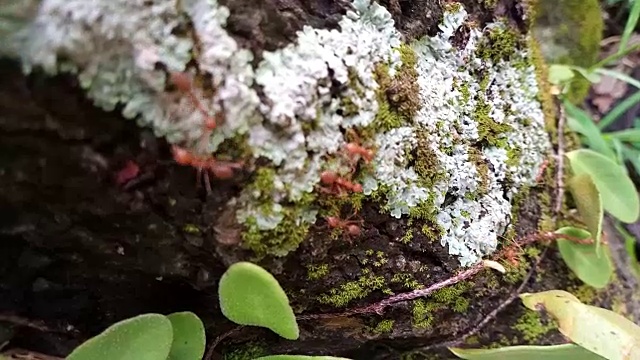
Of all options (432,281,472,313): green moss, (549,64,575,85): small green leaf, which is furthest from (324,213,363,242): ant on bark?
(549,64,575,85): small green leaf

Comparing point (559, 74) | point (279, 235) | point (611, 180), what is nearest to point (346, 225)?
point (279, 235)

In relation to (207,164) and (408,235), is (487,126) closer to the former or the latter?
(408,235)

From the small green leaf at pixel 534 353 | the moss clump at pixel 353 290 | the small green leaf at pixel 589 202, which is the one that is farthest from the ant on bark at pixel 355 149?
the small green leaf at pixel 589 202

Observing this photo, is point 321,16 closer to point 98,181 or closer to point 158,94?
point 158,94

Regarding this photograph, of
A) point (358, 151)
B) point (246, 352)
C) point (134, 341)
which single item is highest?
point (358, 151)

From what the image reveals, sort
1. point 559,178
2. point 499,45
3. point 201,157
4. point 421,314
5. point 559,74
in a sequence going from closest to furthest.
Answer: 1. point 201,157
2. point 421,314
3. point 499,45
4. point 559,178
5. point 559,74

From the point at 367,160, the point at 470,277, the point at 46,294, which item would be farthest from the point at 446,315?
the point at 46,294

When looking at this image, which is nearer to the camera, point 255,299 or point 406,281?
point 255,299

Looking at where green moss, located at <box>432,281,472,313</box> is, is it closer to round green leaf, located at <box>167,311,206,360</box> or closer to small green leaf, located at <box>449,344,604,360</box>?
small green leaf, located at <box>449,344,604,360</box>
